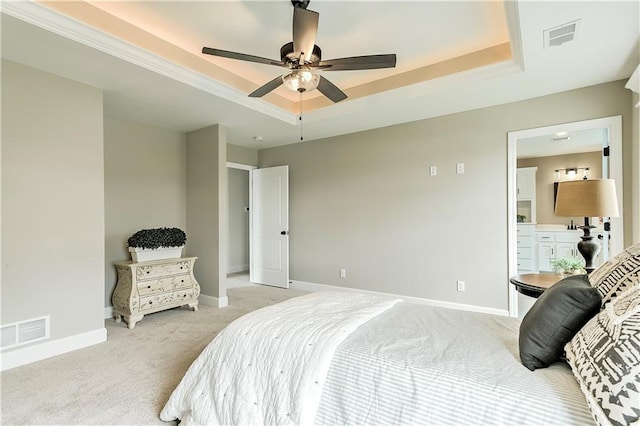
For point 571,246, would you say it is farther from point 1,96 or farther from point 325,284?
point 1,96

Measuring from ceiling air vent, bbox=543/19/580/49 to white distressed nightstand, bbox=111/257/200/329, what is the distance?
13.4 ft

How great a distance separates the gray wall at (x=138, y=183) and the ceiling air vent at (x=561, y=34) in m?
4.27

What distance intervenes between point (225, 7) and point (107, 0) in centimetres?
87

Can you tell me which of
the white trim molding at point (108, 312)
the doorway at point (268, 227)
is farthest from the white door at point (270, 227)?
the white trim molding at point (108, 312)

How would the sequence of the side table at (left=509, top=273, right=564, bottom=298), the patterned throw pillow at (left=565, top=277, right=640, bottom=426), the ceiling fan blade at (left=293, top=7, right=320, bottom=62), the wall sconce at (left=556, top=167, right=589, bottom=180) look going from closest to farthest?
the patterned throw pillow at (left=565, top=277, right=640, bottom=426) → the ceiling fan blade at (left=293, top=7, right=320, bottom=62) → the side table at (left=509, top=273, right=564, bottom=298) → the wall sconce at (left=556, top=167, right=589, bottom=180)

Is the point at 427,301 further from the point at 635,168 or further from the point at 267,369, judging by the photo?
the point at 267,369

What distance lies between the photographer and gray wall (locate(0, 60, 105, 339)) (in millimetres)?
2547

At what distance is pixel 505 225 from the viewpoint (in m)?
3.52

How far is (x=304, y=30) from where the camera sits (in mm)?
1978

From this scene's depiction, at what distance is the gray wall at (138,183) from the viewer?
12.6ft

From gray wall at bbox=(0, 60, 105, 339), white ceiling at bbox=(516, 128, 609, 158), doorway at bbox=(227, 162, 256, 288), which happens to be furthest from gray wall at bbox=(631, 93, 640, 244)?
doorway at bbox=(227, 162, 256, 288)

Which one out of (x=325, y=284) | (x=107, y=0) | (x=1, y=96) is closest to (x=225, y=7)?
(x=107, y=0)

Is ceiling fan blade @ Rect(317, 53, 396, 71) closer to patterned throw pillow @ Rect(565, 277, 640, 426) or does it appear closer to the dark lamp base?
patterned throw pillow @ Rect(565, 277, 640, 426)

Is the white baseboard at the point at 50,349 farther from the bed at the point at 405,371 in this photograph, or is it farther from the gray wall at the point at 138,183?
the bed at the point at 405,371
